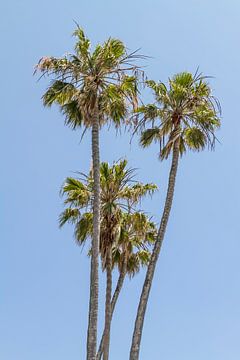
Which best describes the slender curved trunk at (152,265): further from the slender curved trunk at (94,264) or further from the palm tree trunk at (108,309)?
the palm tree trunk at (108,309)

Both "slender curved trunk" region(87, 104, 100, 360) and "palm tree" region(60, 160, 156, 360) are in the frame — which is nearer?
"slender curved trunk" region(87, 104, 100, 360)

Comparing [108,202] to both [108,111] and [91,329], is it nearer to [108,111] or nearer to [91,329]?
[108,111]

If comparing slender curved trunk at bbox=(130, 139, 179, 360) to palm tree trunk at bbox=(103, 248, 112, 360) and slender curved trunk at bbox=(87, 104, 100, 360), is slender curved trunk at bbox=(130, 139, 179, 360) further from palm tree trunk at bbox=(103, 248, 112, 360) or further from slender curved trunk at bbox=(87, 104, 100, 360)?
palm tree trunk at bbox=(103, 248, 112, 360)

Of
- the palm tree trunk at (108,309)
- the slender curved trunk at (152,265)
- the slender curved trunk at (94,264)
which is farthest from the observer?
the palm tree trunk at (108,309)

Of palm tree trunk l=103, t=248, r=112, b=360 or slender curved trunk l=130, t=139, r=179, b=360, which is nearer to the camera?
slender curved trunk l=130, t=139, r=179, b=360

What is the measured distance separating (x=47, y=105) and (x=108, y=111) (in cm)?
202

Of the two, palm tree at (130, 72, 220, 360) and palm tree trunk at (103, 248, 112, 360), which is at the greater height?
palm tree at (130, 72, 220, 360)

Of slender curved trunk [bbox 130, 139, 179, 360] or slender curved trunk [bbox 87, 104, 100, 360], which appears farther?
slender curved trunk [bbox 130, 139, 179, 360]

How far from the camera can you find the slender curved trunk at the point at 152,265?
58.8ft

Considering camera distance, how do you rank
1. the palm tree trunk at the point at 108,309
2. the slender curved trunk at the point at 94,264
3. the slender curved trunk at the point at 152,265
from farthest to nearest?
1. the palm tree trunk at the point at 108,309
2. the slender curved trunk at the point at 152,265
3. the slender curved trunk at the point at 94,264

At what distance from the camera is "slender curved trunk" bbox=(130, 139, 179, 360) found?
706 inches

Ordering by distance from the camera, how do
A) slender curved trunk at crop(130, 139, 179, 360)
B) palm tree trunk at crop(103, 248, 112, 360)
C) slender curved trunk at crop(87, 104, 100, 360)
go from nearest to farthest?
slender curved trunk at crop(87, 104, 100, 360), slender curved trunk at crop(130, 139, 179, 360), palm tree trunk at crop(103, 248, 112, 360)

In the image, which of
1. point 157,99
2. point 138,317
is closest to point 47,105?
point 157,99

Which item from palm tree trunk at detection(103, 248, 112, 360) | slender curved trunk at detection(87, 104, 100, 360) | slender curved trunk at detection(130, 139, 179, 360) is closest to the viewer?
slender curved trunk at detection(87, 104, 100, 360)
